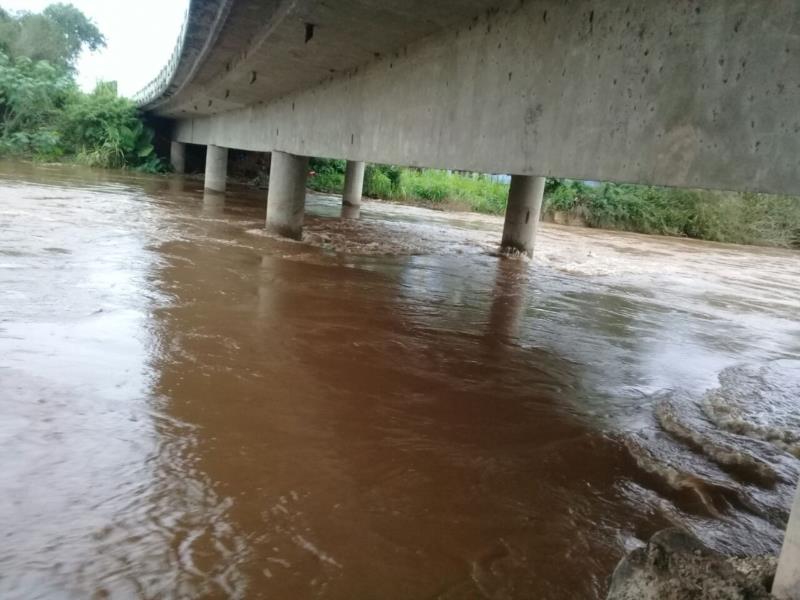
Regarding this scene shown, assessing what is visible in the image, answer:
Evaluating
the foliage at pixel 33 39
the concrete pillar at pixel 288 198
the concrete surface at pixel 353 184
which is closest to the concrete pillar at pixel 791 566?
the concrete pillar at pixel 288 198

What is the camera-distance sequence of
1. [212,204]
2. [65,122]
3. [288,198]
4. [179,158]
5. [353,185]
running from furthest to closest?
[179,158], [65,122], [353,185], [212,204], [288,198]

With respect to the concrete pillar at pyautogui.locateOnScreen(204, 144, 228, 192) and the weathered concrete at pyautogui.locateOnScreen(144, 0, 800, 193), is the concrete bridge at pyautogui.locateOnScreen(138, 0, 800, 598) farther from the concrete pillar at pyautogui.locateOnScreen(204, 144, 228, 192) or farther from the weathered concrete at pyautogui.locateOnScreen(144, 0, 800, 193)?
the concrete pillar at pyautogui.locateOnScreen(204, 144, 228, 192)

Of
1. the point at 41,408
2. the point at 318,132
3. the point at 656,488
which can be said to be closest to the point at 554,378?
the point at 656,488

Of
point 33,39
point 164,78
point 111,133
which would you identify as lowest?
point 111,133

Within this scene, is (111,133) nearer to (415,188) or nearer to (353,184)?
(353,184)

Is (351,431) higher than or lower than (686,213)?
lower

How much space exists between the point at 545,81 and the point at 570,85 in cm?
36

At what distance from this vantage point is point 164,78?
19.3m

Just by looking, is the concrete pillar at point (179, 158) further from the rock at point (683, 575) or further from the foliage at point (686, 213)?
the rock at point (683, 575)

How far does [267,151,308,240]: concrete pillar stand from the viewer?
45.9 ft

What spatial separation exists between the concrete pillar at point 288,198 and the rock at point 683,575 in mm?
11936

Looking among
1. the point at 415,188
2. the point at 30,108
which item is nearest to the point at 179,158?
the point at 30,108

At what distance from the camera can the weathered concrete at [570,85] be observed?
368 cm

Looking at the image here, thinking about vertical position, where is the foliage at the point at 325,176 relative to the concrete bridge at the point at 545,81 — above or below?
below
